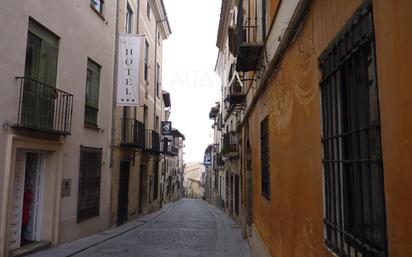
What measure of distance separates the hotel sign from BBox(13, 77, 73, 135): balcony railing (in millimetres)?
3722

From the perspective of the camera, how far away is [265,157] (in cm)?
849

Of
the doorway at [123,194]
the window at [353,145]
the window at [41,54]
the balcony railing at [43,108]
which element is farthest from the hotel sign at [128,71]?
the window at [353,145]

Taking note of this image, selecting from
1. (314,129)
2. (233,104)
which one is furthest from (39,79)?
(314,129)

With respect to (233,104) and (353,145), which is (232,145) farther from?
(353,145)

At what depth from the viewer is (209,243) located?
12.8m

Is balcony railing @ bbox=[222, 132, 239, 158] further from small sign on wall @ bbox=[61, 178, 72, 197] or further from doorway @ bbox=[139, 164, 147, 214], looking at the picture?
small sign on wall @ bbox=[61, 178, 72, 197]

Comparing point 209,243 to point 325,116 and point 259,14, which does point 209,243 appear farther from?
→ point 325,116

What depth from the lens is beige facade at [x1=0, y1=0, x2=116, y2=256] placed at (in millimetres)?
8755

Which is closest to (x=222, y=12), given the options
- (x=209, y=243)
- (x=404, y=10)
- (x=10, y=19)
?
(x=209, y=243)

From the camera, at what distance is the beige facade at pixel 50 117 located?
8755mm

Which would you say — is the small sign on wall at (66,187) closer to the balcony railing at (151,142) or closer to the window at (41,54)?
the window at (41,54)

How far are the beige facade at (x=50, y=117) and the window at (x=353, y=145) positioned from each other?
267 inches

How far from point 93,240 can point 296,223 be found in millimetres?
8797

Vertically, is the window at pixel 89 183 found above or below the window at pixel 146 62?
below
